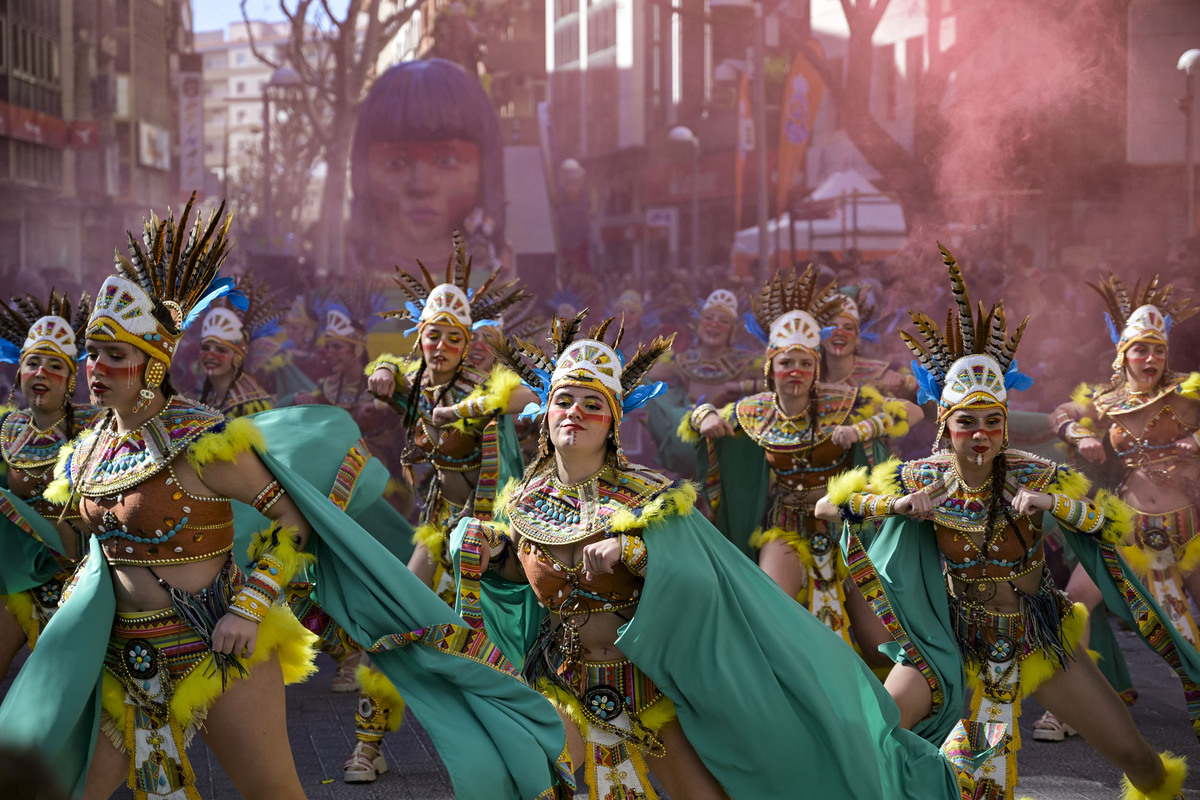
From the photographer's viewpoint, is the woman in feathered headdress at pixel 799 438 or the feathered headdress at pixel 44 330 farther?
the woman in feathered headdress at pixel 799 438

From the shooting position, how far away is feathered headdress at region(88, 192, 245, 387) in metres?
4.30

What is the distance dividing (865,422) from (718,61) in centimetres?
1417

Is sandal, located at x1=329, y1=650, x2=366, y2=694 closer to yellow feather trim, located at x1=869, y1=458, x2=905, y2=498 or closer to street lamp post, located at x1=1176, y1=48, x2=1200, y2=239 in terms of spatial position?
yellow feather trim, located at x1=869, y1=458, x2=905, y2=498

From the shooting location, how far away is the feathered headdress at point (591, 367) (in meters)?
4.59

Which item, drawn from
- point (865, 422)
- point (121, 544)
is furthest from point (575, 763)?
point (865, 422)

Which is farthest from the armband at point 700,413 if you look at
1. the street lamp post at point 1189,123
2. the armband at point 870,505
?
the street lamp post at point 1189,123

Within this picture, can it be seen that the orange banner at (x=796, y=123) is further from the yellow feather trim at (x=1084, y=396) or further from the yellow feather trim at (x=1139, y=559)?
the yellow feather trim at (x=1139, y=559)

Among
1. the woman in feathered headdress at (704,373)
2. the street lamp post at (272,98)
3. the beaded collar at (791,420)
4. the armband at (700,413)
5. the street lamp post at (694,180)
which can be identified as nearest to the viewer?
the beaded collar at (791,420)

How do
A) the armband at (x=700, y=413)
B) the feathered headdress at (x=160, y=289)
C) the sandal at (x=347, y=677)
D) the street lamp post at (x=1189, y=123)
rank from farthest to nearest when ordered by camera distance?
the street lamp post at (x=1189, y=123)
the sandal at (x=347, y=677)
the armband at (x=700, y=413)
the feathered headdress at (x=160, y=289)

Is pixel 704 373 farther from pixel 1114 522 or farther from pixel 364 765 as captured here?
pixel 1114 522

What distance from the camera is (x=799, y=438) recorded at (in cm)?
714

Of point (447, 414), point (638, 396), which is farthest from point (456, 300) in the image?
point (638, 396)

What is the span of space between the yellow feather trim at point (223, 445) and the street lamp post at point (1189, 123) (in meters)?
11.2

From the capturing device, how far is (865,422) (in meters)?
7.09
